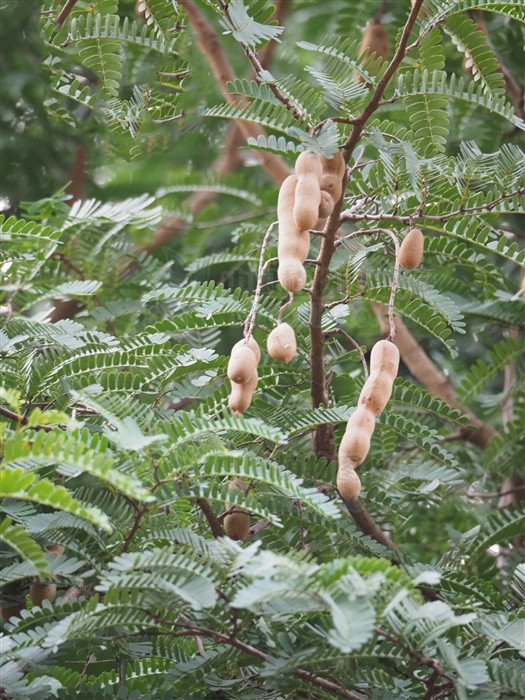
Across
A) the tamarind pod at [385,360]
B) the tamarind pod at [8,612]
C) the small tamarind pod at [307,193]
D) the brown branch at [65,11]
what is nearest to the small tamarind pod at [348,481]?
the tamarind pod at [385,360]

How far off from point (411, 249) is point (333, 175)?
110 mm

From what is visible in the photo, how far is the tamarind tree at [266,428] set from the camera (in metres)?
0.76

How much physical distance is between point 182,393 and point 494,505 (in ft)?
2.70

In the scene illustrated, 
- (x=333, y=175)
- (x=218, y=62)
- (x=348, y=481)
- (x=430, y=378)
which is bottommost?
(x=430, y=378)

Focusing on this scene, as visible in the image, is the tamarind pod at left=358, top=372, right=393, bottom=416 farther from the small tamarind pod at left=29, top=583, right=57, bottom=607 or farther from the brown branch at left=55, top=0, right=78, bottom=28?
the brown branch at left=55, top=0, right=78, bottom=28

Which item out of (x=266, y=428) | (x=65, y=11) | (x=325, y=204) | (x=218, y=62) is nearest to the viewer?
(x=266, y=428)

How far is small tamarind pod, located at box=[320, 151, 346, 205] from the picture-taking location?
938 mm

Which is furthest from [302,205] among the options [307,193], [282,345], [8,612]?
[8,612]

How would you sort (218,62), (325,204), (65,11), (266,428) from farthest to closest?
(218,62)
(65,11)
(325,204)
(266,428)

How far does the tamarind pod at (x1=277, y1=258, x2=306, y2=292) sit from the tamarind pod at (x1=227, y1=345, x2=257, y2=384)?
7cm

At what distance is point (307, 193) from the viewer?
2.87 ft

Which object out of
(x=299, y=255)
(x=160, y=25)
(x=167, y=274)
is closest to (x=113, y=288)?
(x=167, y=274)

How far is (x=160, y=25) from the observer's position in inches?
47.3

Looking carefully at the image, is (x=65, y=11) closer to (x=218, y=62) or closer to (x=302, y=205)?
(x=302, y=205)
